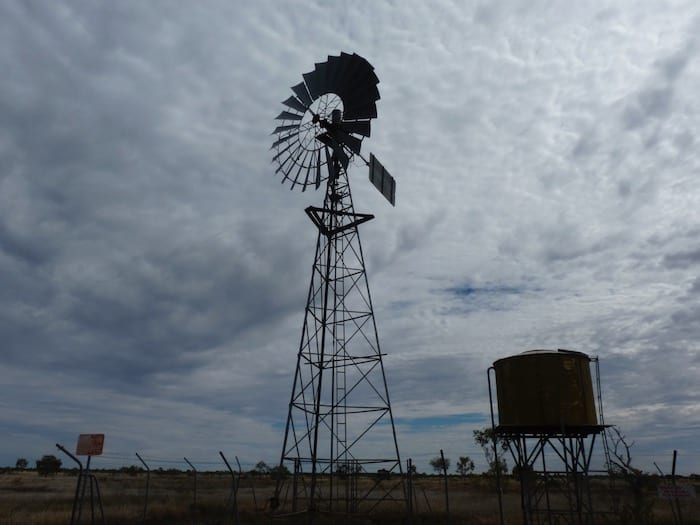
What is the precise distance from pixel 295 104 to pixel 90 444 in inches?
659

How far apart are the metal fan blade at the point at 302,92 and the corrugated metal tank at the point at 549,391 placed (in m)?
14.9

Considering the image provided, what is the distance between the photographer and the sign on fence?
15406mm

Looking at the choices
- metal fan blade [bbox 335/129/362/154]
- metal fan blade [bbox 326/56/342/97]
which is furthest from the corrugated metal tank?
metal fan blade [bbox 326/56/342/97]

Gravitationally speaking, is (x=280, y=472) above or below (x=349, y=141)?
below

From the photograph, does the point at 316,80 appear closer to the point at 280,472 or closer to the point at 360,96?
the point at 360,96

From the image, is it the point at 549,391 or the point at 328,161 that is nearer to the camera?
the point at 549,391

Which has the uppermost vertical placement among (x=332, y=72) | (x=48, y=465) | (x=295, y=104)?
(x=332, y=72)

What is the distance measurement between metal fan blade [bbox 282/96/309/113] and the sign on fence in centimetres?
2028

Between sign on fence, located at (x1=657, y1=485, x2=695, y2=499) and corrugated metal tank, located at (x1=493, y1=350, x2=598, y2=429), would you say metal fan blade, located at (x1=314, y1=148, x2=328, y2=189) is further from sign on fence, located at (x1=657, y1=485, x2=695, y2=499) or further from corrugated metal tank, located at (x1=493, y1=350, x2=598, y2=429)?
sign on fence, located at (x1=657, y1=485, x2=695, y2=499)

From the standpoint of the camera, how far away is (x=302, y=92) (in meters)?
24.7

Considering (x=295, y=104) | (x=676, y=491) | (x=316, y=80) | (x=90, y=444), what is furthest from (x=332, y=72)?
(x=676, y=491)

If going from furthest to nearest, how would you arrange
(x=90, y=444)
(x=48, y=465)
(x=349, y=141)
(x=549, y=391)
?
(x=48, y=465) → (x=349, y=141) → (x=549, y=391) → (x=90, y=444)

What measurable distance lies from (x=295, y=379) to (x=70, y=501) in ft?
54.4

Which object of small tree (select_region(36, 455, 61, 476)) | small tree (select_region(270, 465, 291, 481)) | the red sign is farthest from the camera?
small tree (select_region(36, 455, 61, 476))
